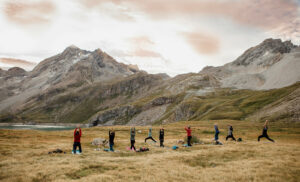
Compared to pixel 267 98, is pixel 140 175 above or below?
below

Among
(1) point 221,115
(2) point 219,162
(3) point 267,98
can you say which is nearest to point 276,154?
(2) point 219,162

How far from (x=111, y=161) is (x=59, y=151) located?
30.7 feet

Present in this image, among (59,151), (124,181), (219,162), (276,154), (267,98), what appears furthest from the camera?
(267,98)

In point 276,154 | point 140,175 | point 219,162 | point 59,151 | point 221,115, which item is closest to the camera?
point 140,175

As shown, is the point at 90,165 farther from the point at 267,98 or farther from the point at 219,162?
the point at 267,98

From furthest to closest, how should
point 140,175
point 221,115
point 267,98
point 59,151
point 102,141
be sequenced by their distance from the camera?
point 267,98 → point 221,115 → point 102,141 → point 59,151 → point 140,175

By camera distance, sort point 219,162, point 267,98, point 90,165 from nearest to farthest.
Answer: point 90,165, point 219,162, point 267,98

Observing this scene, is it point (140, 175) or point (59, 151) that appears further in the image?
point (59, 151)

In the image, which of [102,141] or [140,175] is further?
[102,141]

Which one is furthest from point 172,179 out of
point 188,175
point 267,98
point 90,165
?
point 267,98

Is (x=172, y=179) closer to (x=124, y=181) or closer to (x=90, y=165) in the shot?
(x=124, y=181)

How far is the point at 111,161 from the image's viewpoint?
22094mm

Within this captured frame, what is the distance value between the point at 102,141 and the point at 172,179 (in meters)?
23.4

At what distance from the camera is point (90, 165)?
19828 millimetres
